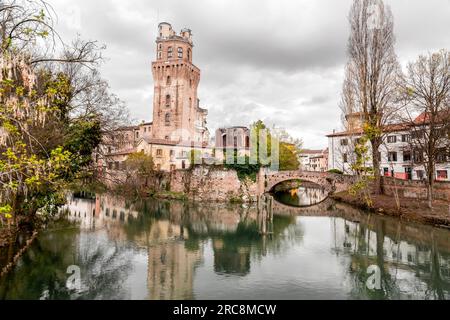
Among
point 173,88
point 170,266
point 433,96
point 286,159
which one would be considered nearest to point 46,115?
point 170,266

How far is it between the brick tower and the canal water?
33.1 meters

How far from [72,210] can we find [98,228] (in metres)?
8.78

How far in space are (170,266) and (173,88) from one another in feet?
161

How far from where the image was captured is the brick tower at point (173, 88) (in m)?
58.8

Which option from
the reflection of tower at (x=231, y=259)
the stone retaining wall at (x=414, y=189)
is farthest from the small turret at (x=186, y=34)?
the reflection of tower at (x=231, y=259)

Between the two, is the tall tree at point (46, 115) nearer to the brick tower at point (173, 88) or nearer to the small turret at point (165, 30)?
the brick tower at point (173, 88)

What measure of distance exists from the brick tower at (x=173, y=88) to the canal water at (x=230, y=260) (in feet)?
109

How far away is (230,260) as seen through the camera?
16.1 m

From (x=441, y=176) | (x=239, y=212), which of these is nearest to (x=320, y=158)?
(x=441, y=176)

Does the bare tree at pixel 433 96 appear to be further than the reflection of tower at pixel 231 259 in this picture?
Yes

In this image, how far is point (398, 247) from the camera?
62.2ft

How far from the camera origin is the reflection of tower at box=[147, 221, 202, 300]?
11.6m

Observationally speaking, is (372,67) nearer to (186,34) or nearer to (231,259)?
(231,259)
